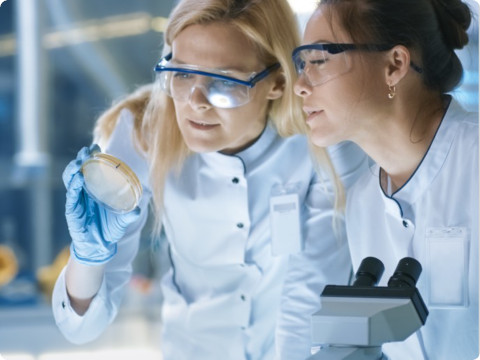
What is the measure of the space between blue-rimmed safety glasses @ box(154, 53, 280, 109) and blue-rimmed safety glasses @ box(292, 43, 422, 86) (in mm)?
182

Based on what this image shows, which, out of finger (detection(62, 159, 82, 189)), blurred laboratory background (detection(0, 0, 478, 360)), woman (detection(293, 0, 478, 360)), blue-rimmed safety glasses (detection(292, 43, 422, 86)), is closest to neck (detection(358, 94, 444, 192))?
woman (detection(293, 0, 478, 360))

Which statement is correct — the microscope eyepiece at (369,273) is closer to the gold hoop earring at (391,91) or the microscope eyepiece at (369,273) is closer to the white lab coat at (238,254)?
the gold hoop earring at (391,91)

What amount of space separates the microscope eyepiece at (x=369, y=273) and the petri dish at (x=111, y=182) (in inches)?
21.1

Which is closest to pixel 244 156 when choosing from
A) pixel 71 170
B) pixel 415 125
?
pixel 415 125

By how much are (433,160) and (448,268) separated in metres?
0.27

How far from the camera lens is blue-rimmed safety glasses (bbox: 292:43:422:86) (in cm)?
179

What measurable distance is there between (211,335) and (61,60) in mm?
4895

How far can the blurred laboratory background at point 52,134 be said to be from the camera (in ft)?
15.6

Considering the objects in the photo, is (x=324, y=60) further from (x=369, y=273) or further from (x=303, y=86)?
(x=369, y=273)

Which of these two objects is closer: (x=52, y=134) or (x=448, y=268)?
(x=448, y=268)

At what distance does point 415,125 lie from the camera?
188cm

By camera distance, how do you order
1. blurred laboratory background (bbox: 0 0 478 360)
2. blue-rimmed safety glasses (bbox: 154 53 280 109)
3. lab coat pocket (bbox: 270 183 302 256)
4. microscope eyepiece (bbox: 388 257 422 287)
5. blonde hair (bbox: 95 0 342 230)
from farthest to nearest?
blurred laboratory background (bbox: 0 0 478 360), lab coat pocket (bbox: 270 183 302 256), blonde hair (bbox: 95 0 342 230), blue-rimmed safety glasses (bbox: 154 53 280 109), microscope eyepiece (bbox: 388 257 422 287)

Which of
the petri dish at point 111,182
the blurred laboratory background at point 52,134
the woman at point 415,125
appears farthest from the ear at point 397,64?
the blurred laboratory background at point 52,134

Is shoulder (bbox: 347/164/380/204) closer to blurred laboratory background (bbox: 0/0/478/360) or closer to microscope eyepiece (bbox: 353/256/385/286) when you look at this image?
microscope eyepiece (bbox: 353/256/385/286)
